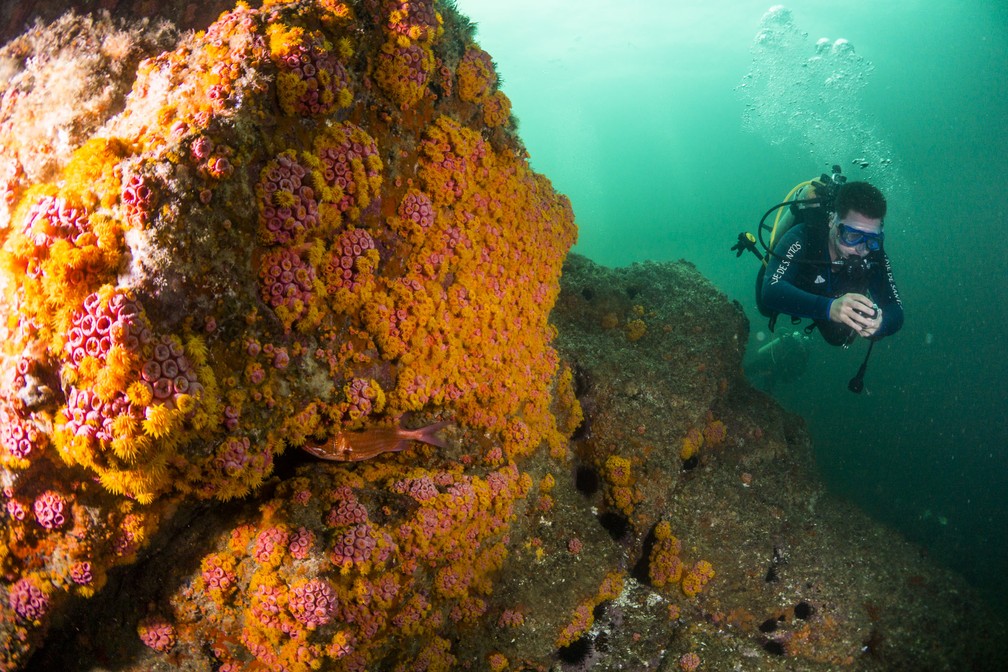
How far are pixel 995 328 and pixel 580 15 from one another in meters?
47.7

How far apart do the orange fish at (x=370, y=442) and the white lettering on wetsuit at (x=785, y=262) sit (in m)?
6.09

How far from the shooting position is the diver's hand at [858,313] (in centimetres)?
616

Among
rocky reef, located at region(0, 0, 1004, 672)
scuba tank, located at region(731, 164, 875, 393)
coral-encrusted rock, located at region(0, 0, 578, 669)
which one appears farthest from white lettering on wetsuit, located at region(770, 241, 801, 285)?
coral-encrusted rock, located at region(0, 0, 578, 669)

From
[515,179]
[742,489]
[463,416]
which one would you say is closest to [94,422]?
[463,416]

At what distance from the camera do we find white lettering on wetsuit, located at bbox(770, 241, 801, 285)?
289 inches

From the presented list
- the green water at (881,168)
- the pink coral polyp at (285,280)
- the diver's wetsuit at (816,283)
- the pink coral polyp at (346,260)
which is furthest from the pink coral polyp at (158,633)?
the diver's wetsuit at (816,283)

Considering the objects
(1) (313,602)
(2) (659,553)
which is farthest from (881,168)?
(1) (313,602)

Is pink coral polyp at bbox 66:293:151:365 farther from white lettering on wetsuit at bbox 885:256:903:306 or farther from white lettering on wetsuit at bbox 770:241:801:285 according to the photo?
white lettering on wetsuit at bbox 885:256:903:306

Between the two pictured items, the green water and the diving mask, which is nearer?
the diving mask

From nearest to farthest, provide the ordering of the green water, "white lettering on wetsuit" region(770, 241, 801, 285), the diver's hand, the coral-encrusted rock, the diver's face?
the coral-encrusted rock
the diver's hand
the diver's face
"white lettering on wetsuit" region(770, 241, 801, 285)
the green water

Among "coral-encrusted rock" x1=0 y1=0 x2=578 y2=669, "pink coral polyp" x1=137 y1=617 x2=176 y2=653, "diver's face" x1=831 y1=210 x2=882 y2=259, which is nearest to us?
"coral-encrusted rock" x1=0 y1=0 x2=578 y2=669

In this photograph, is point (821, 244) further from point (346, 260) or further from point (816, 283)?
point (346, 260)

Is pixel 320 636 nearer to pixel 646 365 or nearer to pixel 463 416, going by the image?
pixel 463 416

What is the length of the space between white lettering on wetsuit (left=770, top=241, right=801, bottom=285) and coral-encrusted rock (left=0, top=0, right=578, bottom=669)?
207 inches
